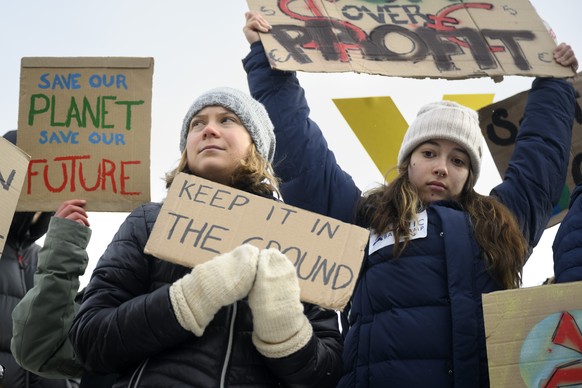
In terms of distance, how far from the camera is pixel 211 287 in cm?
248

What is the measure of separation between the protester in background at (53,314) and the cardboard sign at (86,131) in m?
0.34

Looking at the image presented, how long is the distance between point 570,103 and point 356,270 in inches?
66.1

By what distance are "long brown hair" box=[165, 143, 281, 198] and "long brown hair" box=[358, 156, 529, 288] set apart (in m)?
0.47

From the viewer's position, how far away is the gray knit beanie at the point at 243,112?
324cm

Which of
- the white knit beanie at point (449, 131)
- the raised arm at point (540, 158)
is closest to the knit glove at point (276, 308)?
the white knit beanie at point (449, 131)

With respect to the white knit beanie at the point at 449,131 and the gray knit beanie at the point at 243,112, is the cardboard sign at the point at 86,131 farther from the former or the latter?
the white knit beanie at the point at 449,131

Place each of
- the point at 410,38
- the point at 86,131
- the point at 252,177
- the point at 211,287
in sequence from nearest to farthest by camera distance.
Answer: the point at 211,287
the point at 252,177
the point at 86,131
the point at 410,38

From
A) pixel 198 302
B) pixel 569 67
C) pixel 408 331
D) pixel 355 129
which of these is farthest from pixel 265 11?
pixel 198 302

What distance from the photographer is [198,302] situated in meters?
2.50

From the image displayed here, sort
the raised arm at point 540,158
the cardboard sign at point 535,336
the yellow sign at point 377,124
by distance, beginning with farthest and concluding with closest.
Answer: the yellow sign at point 377,124 → the raised arm at point 540,158 → the cardboard sign at point 535,336

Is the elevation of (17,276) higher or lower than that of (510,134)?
lower

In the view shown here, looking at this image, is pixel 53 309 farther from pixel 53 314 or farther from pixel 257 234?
pixel 257 234

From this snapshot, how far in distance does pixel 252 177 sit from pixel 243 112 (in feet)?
1.01

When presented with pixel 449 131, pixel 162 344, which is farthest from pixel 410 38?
pixel 162 344
